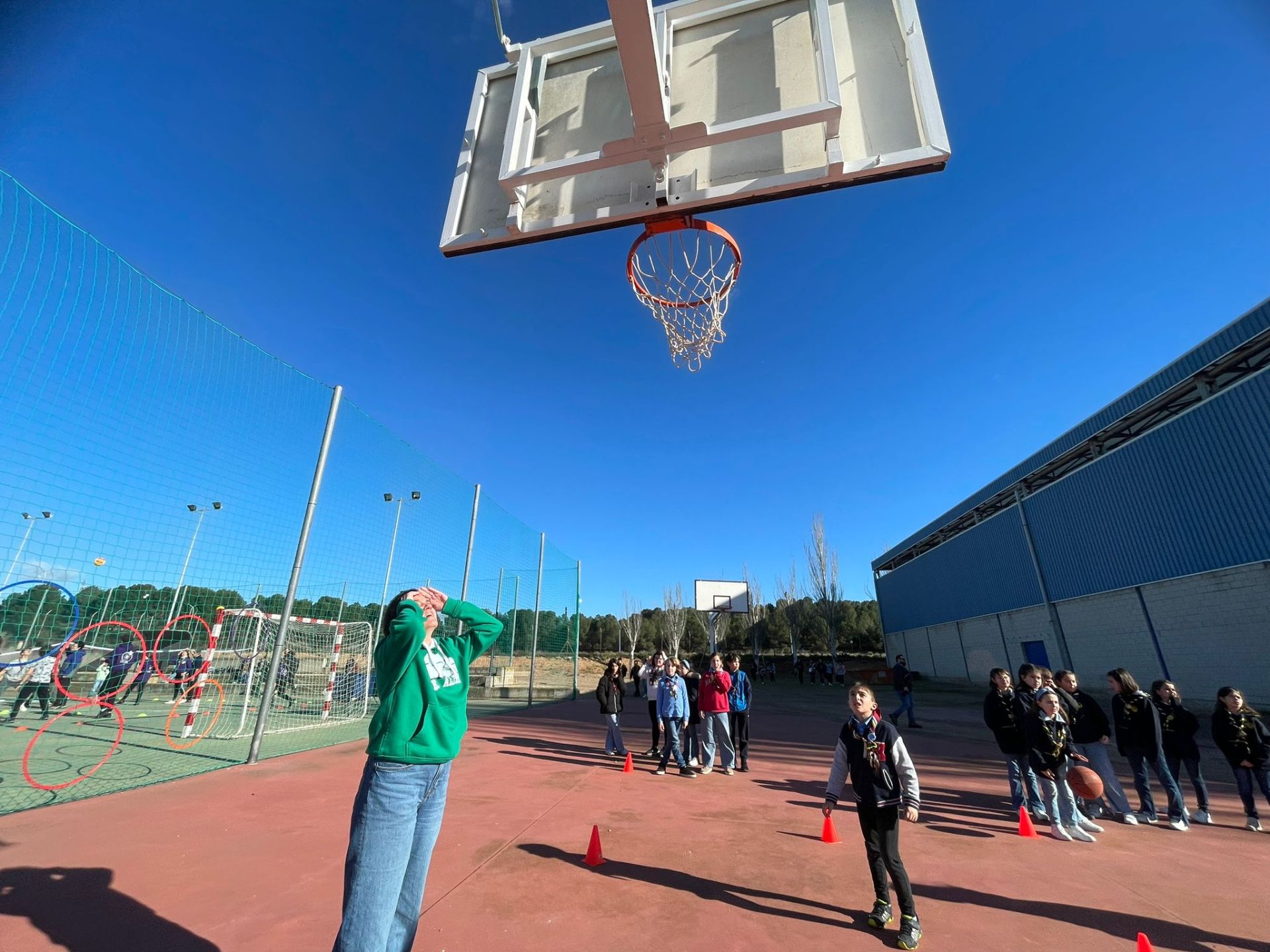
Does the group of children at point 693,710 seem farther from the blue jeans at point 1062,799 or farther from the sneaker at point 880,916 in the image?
the sneaker at point 880,916

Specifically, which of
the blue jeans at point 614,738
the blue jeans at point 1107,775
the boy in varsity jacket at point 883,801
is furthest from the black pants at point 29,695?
the blue jeans at point 1107,775

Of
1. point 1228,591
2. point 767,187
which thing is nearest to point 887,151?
point 767,187

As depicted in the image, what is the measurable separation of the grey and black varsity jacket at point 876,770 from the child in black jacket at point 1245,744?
15.1ft

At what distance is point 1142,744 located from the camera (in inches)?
230

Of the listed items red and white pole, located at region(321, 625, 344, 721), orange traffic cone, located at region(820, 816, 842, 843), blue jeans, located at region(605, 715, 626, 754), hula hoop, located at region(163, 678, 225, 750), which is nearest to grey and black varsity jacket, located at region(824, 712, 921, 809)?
orange traffic cone, located at region(820, 816, 842, 843)

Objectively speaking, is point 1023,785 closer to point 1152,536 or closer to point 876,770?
point 876,770

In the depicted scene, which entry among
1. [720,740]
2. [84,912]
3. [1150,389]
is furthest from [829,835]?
[1150,389]

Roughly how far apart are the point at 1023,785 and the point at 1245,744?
2186mm

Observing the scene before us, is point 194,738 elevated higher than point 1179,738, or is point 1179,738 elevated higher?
point 1179,738

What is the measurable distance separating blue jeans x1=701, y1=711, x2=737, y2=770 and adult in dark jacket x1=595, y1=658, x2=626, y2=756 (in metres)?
1.47

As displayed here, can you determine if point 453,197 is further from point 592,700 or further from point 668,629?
point 668,629

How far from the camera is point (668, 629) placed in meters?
50.6

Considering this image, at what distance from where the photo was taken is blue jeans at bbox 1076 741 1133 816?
587cm

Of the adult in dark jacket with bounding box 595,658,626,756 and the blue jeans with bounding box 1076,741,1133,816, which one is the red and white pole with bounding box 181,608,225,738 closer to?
the adult in dark jacket with bounding box 595,658,626,756
